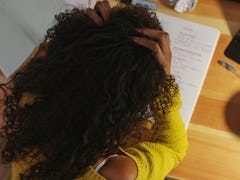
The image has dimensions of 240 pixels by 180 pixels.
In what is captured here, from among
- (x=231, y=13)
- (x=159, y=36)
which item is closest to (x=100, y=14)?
(x=159, y=36)

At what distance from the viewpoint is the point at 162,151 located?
0.77 metres

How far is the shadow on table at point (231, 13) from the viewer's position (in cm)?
97

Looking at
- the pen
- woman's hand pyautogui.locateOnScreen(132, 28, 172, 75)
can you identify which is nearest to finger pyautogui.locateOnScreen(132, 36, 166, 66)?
woman's hand pyautogui.locateOnScreen(132, 28, 172, 75)

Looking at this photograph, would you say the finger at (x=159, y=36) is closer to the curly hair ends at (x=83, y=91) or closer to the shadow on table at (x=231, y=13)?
the curly hair ends at (x=83, y=91)

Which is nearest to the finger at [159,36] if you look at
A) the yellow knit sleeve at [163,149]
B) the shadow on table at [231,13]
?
the yellow knit sleeve at [163,149]

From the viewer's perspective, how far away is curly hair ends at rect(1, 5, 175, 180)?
1.84ft

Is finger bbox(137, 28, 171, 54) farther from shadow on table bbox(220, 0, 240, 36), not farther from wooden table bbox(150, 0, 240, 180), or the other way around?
shadow on table bbox(220, 0, 240, 36)

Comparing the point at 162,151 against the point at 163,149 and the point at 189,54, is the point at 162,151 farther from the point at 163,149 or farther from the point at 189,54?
the point at 189,54

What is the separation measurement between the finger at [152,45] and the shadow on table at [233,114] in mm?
290

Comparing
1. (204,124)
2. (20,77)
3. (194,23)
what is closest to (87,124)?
(20,77)

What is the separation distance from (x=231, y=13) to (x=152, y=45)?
0.50m

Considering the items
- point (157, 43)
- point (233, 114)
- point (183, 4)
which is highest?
point (157, 43)

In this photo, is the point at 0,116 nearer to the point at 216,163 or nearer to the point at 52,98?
the point at 52,98

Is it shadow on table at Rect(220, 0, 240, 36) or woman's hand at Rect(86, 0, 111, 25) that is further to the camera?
shadow on table at Rect(220, 0, 240, 36)
